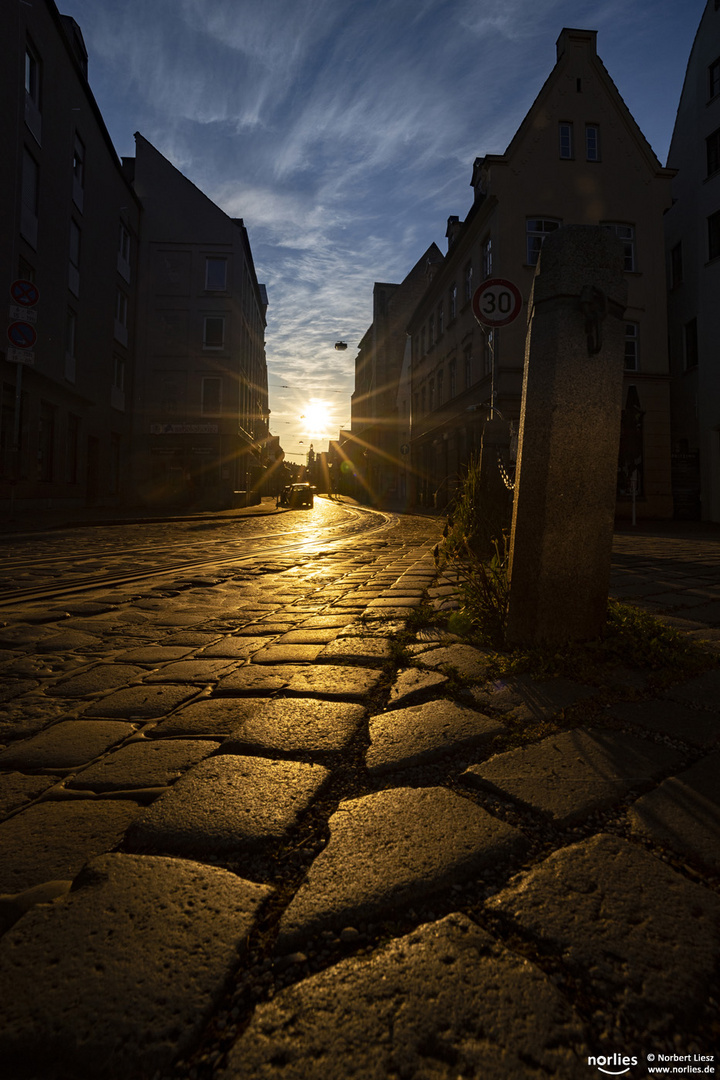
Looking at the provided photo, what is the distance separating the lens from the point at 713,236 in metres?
18.7

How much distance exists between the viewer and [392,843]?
1371 mm

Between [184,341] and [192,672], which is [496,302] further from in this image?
[184,341]

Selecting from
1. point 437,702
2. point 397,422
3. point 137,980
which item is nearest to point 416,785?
point 437,702

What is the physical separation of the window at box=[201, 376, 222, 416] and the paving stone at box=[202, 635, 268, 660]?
98.5ft

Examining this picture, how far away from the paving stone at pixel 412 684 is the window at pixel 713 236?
21.1 metres

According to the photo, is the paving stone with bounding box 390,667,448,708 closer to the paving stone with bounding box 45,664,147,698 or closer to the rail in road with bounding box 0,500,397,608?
the paving stone with bounding box 45,664,147,698

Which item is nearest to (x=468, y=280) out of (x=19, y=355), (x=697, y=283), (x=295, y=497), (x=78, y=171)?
(x=697, y=283)

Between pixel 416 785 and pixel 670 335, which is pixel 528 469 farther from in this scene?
pixel 670 335

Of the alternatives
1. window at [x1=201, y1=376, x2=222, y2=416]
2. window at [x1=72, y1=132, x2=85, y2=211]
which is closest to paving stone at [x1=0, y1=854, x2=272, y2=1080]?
window at [x1=72, y1=132, x2=85, y2=211]

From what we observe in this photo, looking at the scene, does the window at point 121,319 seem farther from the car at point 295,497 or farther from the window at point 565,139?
the window at point 565,139

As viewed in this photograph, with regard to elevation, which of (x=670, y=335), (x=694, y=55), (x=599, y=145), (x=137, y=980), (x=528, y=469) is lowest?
(x=137, y=980)

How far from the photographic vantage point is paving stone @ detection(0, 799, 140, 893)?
4.33 ft

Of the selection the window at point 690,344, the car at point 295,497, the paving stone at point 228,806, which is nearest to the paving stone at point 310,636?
the paving stone at point 228,806

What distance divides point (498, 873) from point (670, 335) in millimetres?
25113
